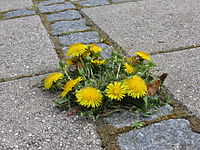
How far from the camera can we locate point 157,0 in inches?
118

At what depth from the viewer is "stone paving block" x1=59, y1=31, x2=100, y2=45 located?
210 cm

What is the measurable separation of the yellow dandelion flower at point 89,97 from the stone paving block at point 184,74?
1.20ft

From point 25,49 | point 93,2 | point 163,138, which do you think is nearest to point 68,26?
point 25,49

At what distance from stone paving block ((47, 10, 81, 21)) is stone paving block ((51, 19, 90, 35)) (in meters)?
0.12

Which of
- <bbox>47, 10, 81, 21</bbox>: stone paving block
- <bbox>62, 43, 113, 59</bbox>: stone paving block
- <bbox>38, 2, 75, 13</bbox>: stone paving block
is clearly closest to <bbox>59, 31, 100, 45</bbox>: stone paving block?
<bbox>62, 43, 113, 59</bbox>: stone paving block

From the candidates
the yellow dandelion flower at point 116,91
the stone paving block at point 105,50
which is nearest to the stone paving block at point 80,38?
the stone paving block at point 105,50

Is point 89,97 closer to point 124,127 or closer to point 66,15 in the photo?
point 124,127

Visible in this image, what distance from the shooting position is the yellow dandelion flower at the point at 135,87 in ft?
4.16

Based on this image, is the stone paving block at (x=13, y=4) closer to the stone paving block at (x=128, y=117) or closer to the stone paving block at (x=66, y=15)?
the stone paving block at (x=66, y=15)

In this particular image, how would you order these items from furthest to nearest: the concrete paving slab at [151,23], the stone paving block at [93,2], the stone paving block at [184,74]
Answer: the stone paving block at [93,2]
the concrete paving slab at [151,23]
the stone paving block at [184,74]

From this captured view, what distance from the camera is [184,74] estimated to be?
160 centimetres

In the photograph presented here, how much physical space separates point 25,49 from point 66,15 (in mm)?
730

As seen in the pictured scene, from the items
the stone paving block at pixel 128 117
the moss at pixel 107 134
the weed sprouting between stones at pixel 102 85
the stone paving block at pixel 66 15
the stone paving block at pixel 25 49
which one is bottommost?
the stone paving block at pixel 25 49

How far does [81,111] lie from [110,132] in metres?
0.17
